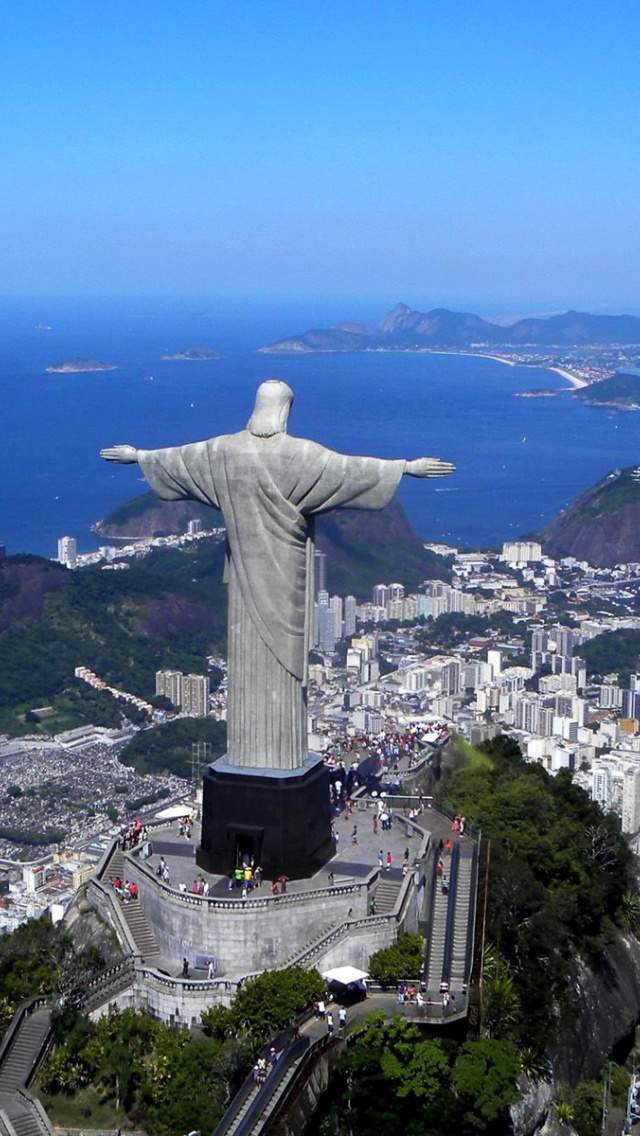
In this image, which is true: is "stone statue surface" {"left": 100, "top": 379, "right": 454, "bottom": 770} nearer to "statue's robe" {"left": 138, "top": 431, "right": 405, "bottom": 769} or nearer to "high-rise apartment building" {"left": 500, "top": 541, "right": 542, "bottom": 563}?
"statue's robe" {"left": 138, "top": 431, "right": 405, "bottom": 769}

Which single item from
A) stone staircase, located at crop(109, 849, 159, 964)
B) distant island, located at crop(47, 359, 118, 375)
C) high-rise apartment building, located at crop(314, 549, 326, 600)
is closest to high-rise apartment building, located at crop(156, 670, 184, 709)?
high-rise apartment building, located at crop(314, 549, 326, 600)

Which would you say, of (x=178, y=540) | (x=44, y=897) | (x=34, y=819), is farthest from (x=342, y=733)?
(x=178, y=540)

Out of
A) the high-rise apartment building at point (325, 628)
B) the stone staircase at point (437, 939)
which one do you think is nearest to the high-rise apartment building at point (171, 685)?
the high-rise apartment building at point (325, 628)

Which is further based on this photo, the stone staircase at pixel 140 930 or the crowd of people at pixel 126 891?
the crowd of people at pixel 126 891

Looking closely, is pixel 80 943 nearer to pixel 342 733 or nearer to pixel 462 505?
pixel 342 733

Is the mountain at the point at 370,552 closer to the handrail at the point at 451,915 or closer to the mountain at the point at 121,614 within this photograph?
→ the mountain at the point at 121,614
